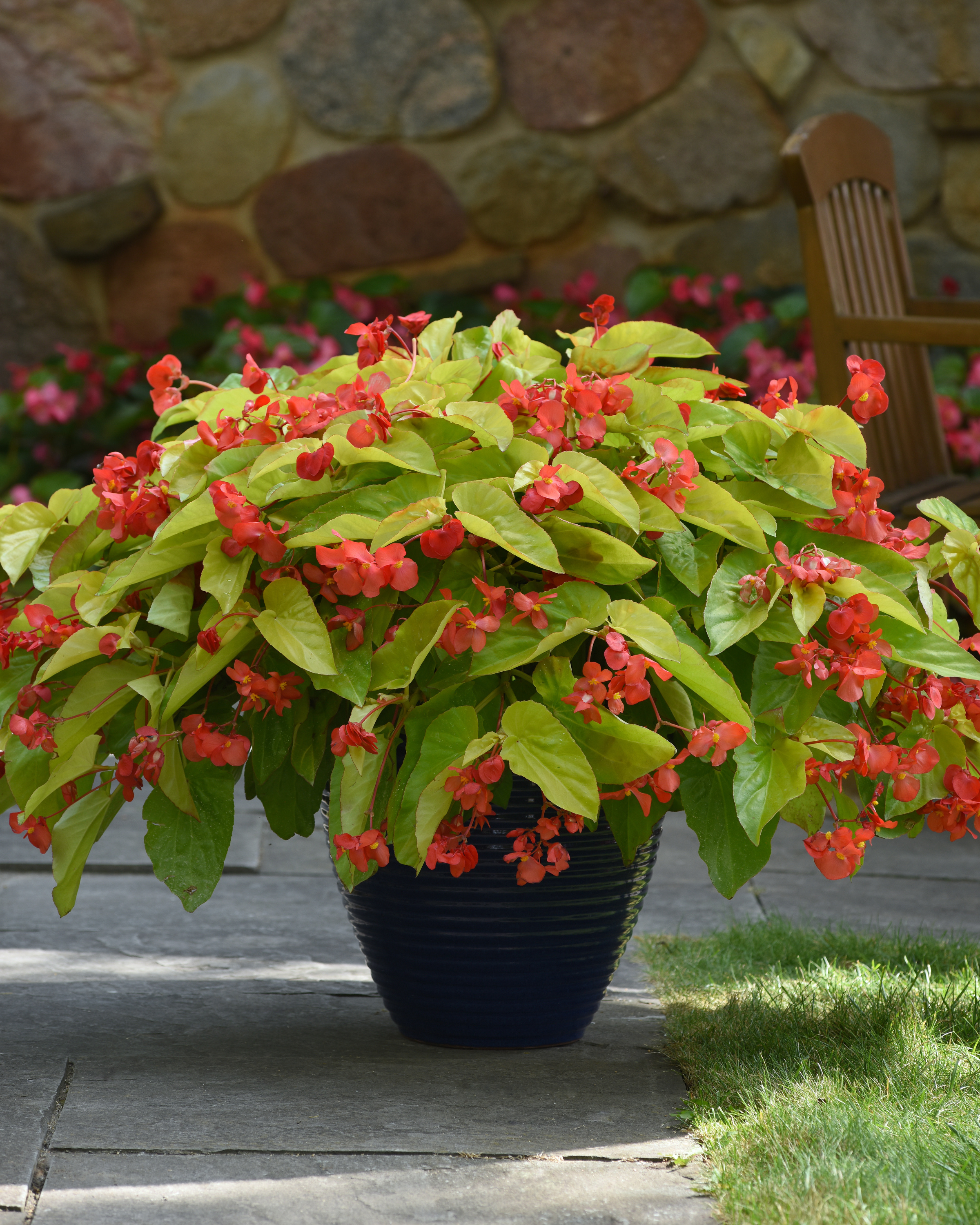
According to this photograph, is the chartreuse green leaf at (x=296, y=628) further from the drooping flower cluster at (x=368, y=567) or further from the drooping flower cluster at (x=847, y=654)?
A: the drooping flower cluster at (x=847, y=654)

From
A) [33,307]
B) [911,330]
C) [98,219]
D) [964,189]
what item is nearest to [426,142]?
[98,219]

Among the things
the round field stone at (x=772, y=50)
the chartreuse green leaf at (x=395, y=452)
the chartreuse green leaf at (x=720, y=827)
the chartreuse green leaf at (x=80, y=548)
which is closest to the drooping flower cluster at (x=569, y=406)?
the chartreuse green leaf at (x=395, y=452)

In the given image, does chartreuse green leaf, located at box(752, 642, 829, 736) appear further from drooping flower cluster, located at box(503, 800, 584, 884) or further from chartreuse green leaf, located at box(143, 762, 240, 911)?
chartreuse green leaf, located at box(143, 762, 240, 911)

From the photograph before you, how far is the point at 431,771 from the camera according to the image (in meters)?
1.21

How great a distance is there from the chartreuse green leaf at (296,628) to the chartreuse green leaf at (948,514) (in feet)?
1.88

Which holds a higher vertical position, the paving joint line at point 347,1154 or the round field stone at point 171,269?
the round field stone at point 171,269

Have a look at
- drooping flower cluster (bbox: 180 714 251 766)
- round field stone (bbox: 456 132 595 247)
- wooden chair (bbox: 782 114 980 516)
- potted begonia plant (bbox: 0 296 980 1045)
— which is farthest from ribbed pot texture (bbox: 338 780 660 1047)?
round field stone (bbox: 456 132 595 247)

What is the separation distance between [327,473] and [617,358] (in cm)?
33

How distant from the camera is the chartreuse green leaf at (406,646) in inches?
48.2

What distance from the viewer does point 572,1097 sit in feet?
4.38

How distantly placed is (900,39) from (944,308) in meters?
1.30

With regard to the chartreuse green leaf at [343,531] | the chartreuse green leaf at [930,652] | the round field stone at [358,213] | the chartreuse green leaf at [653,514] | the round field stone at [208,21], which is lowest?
the chartreuse green leaf at [930,652]

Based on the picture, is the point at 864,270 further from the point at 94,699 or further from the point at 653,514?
the point at 94,699

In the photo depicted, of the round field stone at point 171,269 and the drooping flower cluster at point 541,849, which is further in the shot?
the round field stone at point 171,269
